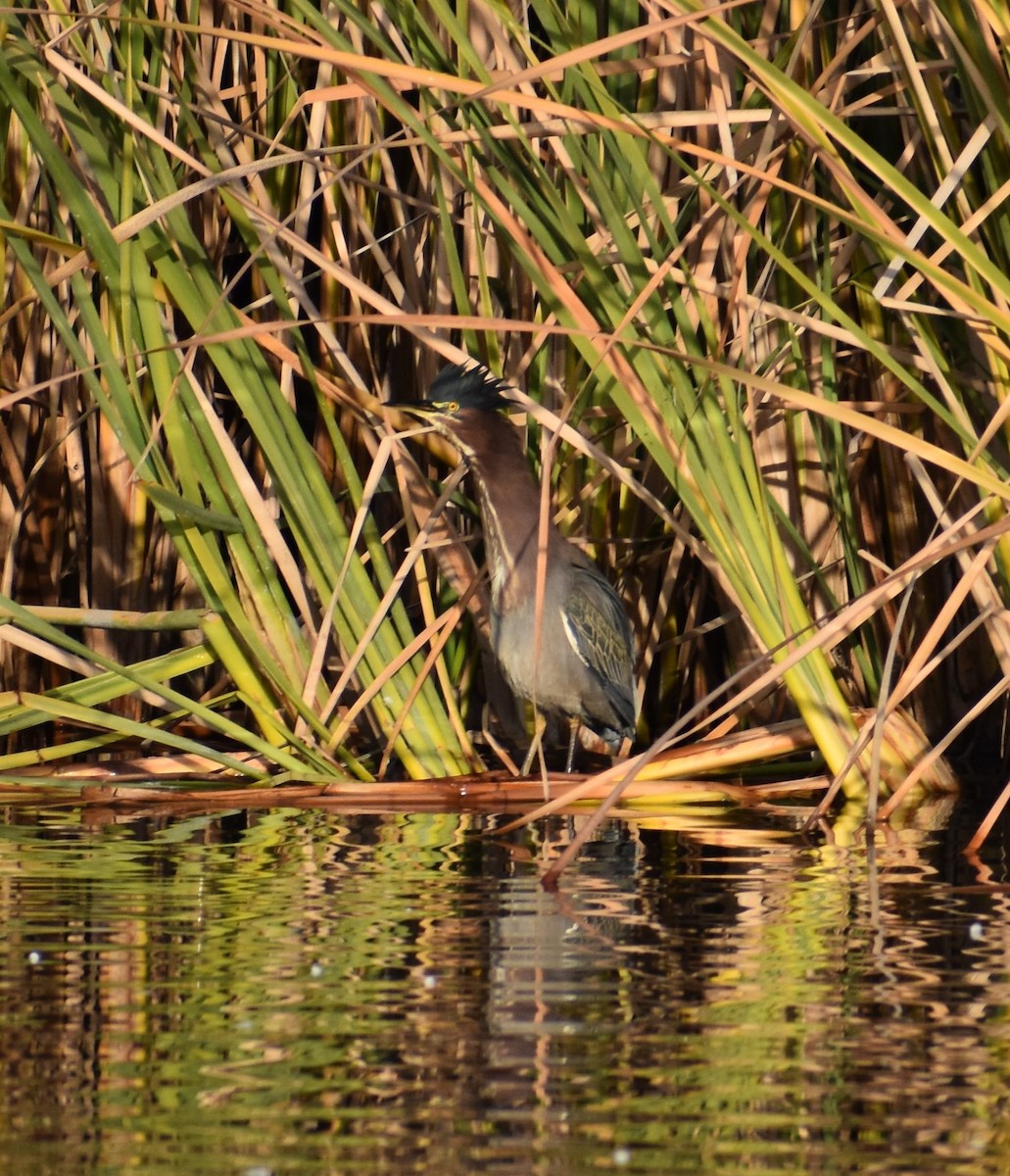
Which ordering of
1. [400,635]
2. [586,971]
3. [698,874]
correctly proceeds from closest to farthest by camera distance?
[586,971], [698,874], [400,635]

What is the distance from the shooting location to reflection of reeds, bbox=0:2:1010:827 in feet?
16.3

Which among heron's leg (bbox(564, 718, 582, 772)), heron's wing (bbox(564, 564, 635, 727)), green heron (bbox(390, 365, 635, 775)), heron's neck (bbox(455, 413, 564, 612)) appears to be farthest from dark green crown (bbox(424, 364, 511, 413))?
heron's leg (bbox(564, 718, 582, 772))

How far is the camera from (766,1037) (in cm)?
324

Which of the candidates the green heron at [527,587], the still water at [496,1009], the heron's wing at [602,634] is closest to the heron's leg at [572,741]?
the green heron at [527,587]

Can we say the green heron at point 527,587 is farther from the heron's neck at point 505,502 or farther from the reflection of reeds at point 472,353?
the reflection of reeds at point 472,353

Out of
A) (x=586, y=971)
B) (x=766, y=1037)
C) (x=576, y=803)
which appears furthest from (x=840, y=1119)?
(x=576, y=803)

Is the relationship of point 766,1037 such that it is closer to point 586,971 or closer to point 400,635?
point 586,971

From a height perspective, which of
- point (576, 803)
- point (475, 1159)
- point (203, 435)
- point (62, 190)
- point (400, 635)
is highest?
point (62, 190)

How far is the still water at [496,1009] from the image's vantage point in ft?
9.01

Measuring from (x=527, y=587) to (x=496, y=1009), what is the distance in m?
2.77

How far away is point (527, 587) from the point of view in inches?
242

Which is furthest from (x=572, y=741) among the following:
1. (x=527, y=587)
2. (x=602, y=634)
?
(x=527, y=587)

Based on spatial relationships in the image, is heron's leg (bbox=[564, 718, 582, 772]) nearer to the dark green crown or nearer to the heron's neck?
the heron's neck

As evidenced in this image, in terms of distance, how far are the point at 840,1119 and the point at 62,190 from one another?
11.5 ft
